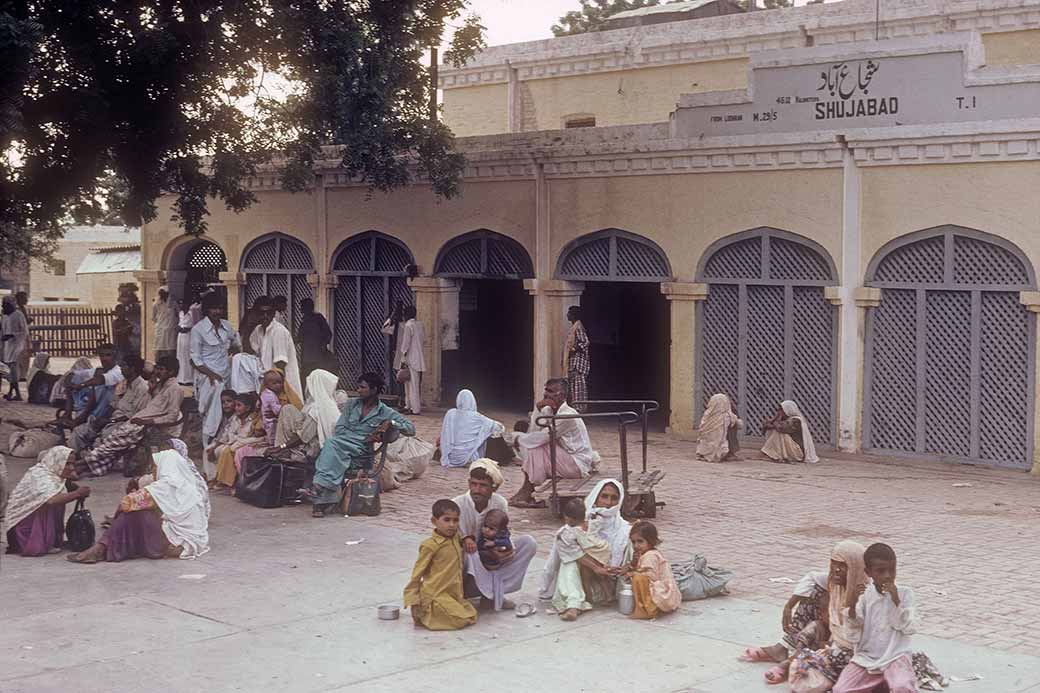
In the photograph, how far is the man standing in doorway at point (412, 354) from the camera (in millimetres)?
20000

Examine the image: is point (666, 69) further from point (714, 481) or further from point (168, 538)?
point (168, 538)

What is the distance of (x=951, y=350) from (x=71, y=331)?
23874 mm

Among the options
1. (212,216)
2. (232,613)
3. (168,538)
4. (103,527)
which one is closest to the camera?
(232,613)

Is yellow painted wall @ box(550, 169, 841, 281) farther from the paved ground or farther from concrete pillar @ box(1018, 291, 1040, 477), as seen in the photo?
the paved ground

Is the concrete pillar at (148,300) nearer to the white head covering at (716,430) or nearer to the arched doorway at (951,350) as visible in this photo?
the white head covering at (716,430)

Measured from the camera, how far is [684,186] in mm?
17438

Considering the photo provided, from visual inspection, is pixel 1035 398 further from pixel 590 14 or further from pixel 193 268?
pixel 590 14

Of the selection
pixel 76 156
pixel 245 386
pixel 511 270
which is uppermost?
pixel 76 156

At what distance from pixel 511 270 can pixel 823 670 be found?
41.5 feet

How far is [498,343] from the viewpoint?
22219mm

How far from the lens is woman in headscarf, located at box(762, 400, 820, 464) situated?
1597cm

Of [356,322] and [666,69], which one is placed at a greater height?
[666,69]

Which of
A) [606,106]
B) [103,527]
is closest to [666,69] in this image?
[606,106]

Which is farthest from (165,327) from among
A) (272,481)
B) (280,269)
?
(272,481)
